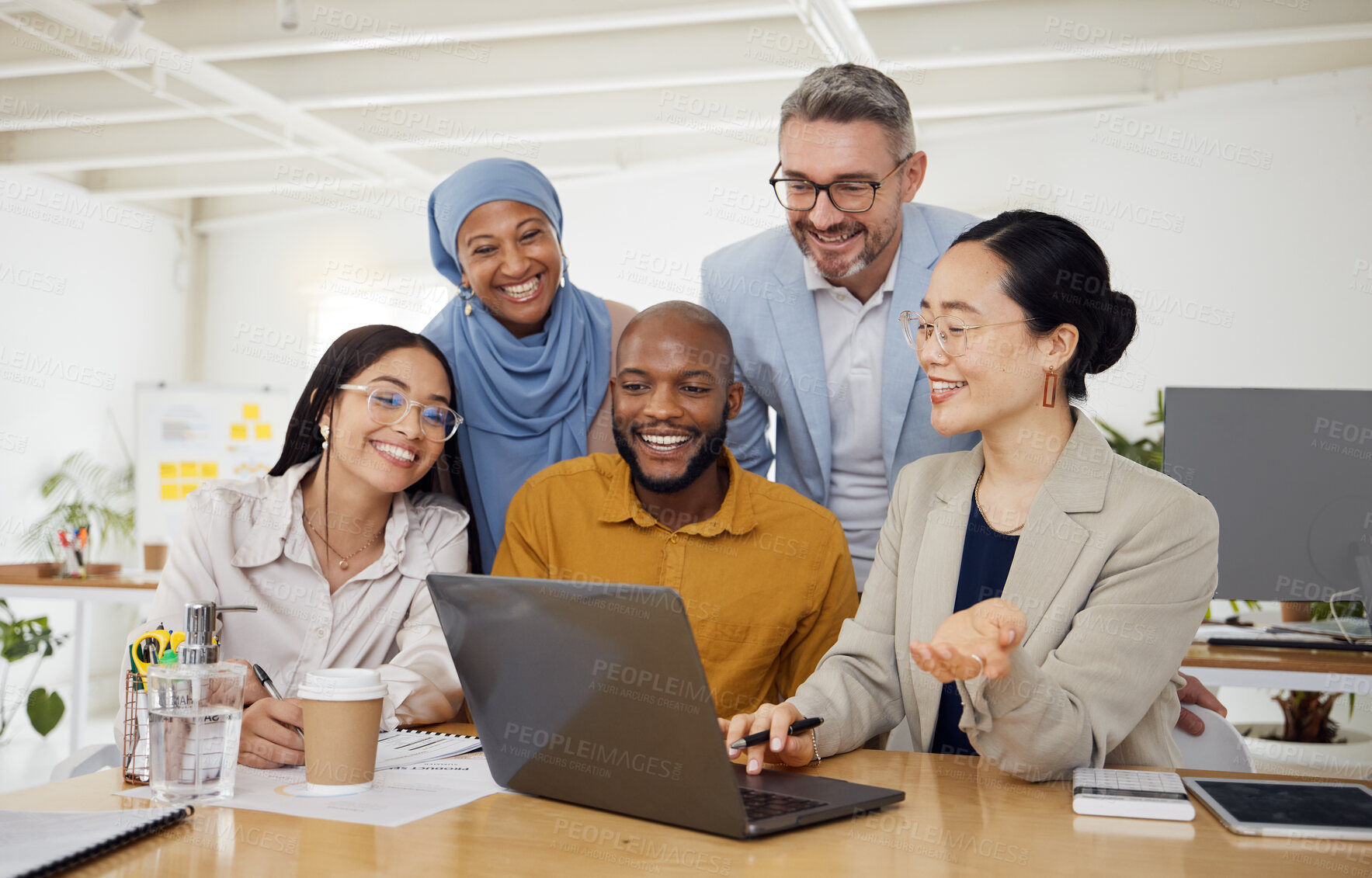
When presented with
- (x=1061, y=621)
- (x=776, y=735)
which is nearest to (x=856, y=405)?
(x=1061, y=621)

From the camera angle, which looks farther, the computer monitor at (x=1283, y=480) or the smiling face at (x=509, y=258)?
the computer monitor at (x=1283, y=480)

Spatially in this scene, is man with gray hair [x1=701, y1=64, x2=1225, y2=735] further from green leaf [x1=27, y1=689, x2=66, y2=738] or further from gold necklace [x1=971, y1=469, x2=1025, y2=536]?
green leaf [x1=27, y1=689, x2=66, y2=738]

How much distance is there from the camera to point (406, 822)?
1266mm

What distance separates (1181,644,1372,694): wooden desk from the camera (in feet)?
9.34

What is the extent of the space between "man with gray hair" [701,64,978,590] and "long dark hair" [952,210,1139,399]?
25.3 inches

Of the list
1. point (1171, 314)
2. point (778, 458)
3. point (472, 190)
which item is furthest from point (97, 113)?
point (1171, 314)

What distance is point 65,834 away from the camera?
3.77ft

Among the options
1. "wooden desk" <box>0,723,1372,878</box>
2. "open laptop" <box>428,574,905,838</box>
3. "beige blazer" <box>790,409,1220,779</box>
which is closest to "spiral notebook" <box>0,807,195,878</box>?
"wooden desk" <box>0,723,1372,878</box>

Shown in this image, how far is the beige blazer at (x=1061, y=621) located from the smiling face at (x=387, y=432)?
3.17 feet

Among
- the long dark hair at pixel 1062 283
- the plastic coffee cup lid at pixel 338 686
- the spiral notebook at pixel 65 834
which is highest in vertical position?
the long dark hair at pixel 1062 283

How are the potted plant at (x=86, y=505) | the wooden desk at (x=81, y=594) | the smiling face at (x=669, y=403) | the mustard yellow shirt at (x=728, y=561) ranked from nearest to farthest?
1. the mustard yellow shirt at (x=728, y=561)
2. the smiling face at (x=669, y=403)
3. the wooden desk at (x=81, y=594)
4. the potted plant at (x=86, y=505)

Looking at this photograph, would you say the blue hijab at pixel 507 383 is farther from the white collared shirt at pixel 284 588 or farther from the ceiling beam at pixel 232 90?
the ceiling beam at pixel 232 90

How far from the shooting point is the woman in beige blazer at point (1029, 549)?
1562 millimetres

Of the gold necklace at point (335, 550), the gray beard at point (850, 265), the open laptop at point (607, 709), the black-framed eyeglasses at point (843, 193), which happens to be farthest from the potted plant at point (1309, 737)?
the open laptop at point (607, 709)
